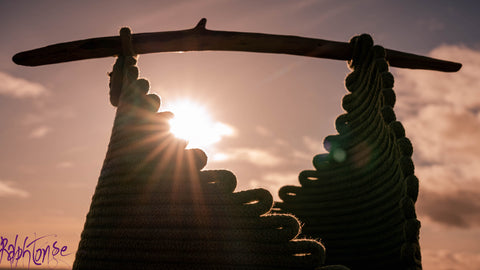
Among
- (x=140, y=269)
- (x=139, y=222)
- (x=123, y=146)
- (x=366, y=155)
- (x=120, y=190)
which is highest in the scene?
(x=366, y=155)

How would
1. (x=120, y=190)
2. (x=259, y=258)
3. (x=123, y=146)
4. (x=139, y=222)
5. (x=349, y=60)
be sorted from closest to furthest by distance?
1. (x=259, y=258)
2. (x=139, y=222)
3. (x=120, y=190)
4. (x=123, y=146)
5. (x=349, y=60)

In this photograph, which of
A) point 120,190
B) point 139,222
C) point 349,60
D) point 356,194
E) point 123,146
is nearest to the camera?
point 139,222

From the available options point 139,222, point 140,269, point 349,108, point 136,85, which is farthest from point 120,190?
point 349,108

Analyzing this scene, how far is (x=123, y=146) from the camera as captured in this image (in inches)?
61.9

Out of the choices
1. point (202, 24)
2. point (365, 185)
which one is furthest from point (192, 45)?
point (365, 185)

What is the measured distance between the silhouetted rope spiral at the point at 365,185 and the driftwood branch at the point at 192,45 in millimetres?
219

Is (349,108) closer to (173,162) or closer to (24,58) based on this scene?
(173,162)

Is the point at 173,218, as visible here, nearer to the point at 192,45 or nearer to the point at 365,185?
the point at 192,45

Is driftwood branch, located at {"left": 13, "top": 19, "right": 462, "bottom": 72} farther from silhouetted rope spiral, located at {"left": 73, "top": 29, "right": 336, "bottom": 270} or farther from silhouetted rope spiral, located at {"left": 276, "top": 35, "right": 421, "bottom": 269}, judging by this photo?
silhouetted rope spiral, located at {"left": 73, "top": 29, "right": 336, "bottom": 270}

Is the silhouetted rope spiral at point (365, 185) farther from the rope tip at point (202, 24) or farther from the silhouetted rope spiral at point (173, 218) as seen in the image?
the rope tip at point (202, 24)

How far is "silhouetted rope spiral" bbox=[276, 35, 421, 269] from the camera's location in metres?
1.63

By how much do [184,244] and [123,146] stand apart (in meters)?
0.52

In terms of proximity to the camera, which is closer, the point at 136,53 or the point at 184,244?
the point at 184,244

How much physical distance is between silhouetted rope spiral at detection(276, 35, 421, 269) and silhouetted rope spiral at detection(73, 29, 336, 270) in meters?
0.64
